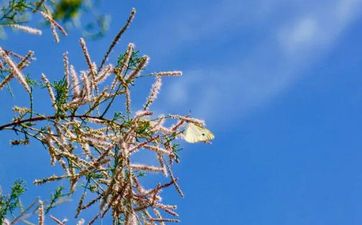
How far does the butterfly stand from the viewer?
6.04m

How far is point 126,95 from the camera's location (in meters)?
5.70

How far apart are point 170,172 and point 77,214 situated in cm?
103

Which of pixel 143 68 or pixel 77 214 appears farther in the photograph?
pixel 77 214

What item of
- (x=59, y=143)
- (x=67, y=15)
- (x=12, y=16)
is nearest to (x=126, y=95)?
(x=59, y=143)

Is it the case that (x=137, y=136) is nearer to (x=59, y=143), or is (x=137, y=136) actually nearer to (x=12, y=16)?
(x=59, y=143)

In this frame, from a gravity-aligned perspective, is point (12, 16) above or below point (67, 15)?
above

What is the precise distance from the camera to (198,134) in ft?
20.2

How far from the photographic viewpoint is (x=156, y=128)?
5.84m

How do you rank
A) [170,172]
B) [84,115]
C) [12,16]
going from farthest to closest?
[84,115], [170,172], [12,16]

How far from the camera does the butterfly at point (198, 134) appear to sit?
6.04 m

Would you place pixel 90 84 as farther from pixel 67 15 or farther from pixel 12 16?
pixel 67 15

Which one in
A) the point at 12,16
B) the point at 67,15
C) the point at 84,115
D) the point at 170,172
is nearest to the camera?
the point at 67,15

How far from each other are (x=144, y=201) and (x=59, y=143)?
901mm

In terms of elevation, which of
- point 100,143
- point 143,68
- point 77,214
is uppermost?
point 143,68
